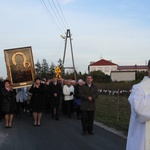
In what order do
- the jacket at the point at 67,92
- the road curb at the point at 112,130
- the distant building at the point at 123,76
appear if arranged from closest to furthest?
the road curb at the point at 112,130, the jacket at the point at 67,92, the distant building at the point at 123,76

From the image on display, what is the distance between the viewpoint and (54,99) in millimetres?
13148

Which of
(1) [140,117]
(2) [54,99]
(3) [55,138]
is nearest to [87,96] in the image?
(3) [55,138]

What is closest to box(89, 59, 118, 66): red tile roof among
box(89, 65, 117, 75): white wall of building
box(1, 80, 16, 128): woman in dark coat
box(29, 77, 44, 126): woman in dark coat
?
box(89, 65, 117, 75): white wall of building

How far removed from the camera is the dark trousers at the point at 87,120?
926 cm

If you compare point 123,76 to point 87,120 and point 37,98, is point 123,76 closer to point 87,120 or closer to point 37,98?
point 37,98

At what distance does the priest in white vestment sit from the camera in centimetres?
276

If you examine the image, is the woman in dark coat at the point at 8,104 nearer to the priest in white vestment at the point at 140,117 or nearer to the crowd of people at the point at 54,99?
the crowd of people at the point at 54,99

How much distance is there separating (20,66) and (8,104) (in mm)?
1883

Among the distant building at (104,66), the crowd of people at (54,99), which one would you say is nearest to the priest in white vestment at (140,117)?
the crowd of people at (54,99)

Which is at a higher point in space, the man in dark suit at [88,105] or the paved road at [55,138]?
the man in dark suit at [88,105]

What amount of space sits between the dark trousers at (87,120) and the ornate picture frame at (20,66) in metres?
3.39

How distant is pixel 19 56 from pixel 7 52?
48 cm

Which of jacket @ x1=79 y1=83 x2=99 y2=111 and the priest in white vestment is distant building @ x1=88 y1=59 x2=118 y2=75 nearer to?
jacket @ x1=79 y1=83 x2=99 y2=111

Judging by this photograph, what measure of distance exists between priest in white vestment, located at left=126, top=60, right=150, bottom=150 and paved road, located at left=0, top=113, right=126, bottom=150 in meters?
4.48
